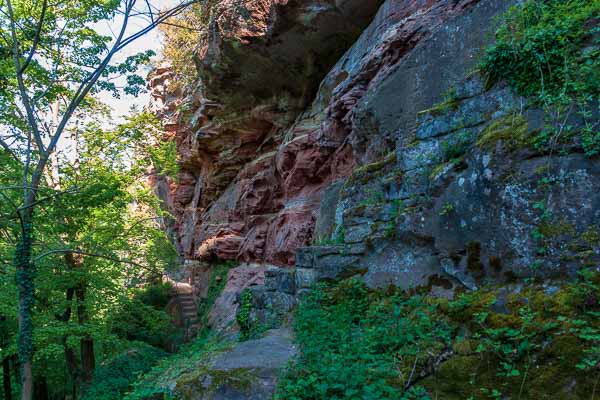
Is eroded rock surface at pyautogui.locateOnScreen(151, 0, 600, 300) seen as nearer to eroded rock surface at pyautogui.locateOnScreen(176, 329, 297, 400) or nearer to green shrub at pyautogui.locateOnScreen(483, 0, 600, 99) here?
green shrub at pyautogui.locateOnScreen(483, 0, 600, 99)

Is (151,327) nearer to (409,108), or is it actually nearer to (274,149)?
(274,149)

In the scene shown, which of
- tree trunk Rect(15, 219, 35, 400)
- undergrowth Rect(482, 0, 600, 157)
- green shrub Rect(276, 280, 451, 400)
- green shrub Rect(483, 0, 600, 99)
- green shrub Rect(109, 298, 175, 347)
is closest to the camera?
green shrub Rect(276, 280, 451, 400)

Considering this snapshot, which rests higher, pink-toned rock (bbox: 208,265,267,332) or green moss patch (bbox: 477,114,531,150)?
green moss patch (bbox: 477,114,531,150)

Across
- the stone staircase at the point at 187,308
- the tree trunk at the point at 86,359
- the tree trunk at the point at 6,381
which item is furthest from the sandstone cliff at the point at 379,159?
the tree trunk at the point at 6,381

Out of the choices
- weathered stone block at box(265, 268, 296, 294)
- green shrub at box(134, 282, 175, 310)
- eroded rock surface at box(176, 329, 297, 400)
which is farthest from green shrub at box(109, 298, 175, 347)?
eroded rock surface at box(176, 329, 297, 400)

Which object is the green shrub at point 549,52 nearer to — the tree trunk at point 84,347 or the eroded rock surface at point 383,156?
the eroded rock surface at point 383,156

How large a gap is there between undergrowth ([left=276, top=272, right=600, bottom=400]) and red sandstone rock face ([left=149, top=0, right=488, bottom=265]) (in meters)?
4.22

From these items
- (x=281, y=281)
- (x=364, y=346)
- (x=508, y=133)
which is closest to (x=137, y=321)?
(x=281, y=281)

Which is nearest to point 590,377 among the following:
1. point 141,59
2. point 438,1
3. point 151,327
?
point 438,1

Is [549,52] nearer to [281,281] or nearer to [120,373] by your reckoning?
[281,281]

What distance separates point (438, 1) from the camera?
7684mm

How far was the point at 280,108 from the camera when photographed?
14.6 meters

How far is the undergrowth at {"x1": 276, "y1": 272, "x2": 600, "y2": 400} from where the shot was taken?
2758mm

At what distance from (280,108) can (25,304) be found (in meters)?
10.1
